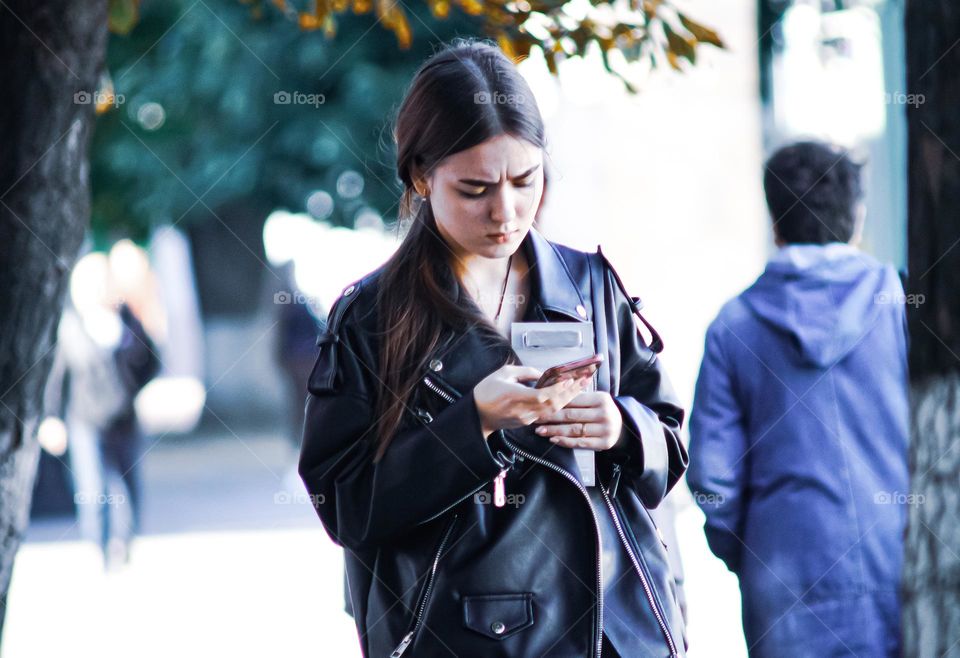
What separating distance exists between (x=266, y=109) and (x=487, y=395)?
947cm

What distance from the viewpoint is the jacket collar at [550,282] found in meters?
2.38

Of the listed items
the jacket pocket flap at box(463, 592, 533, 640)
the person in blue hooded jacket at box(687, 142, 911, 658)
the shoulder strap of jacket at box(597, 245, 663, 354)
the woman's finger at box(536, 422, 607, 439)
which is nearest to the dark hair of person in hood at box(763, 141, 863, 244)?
the person in blue hooded jacket at box(687, 142, 911, 658)

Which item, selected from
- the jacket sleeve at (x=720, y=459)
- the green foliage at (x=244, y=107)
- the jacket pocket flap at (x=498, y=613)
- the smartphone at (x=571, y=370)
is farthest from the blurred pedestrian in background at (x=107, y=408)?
the smartphone at (x=571, y=370)

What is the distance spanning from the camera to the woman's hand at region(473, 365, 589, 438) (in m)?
2.12

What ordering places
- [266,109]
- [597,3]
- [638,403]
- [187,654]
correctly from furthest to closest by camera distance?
[266,109] < [187,654] < [597,3] < [638,403]

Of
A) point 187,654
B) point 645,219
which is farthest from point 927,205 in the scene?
point 645,219

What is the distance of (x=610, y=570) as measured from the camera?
2252mm

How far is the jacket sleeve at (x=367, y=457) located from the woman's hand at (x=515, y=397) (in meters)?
0.03

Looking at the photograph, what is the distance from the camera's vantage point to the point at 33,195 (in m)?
3.54

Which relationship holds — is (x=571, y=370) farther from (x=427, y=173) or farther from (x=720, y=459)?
(x=720, y=459)

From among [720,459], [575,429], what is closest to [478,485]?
[575,429]

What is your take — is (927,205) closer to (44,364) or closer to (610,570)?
(610,570)

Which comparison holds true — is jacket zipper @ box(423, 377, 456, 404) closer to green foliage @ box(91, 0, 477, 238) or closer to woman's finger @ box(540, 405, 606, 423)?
woman's finger @ box(540, 405, 606, 423)

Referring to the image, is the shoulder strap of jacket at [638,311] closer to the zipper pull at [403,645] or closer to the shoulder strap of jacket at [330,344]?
the shoulder strap of jacket at [330,344]
